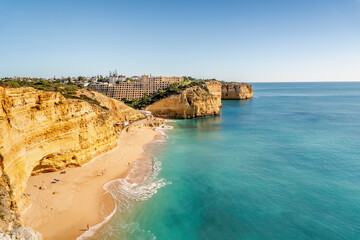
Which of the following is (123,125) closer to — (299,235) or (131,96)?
(299,235)

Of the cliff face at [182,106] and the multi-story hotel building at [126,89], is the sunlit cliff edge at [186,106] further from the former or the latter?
the multi-story hotel building at [126,89]

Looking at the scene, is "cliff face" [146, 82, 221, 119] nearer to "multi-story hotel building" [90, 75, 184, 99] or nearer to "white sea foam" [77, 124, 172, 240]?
"multi-story hotel building" [90, 75, 184, 99]

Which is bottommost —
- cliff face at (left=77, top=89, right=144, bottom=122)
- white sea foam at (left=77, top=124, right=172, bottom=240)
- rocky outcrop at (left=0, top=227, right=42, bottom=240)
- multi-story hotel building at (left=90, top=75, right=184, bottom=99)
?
white sea foam at (left=77, top=124, right=172, bottom=240)

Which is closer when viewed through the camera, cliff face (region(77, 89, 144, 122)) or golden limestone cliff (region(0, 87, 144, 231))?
golden limestone cliff (region(0, 87, 144, 231))

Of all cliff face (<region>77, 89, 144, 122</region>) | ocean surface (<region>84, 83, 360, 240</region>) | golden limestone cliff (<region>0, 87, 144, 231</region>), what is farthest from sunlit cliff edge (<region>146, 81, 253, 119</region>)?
golden limestone cliff (<region>0, 87, 144, 231</region>)

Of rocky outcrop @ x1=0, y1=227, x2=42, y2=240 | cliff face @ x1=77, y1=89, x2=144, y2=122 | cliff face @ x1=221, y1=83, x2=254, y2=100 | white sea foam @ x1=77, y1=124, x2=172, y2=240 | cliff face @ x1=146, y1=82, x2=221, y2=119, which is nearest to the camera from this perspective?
rocky outcrop @ x1=0, y1=227, x2=42, y2=240

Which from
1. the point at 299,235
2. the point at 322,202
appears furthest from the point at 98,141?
the point at 322,202

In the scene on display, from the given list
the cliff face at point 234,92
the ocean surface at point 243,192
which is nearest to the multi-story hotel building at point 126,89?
the cliff face at point 234,92
